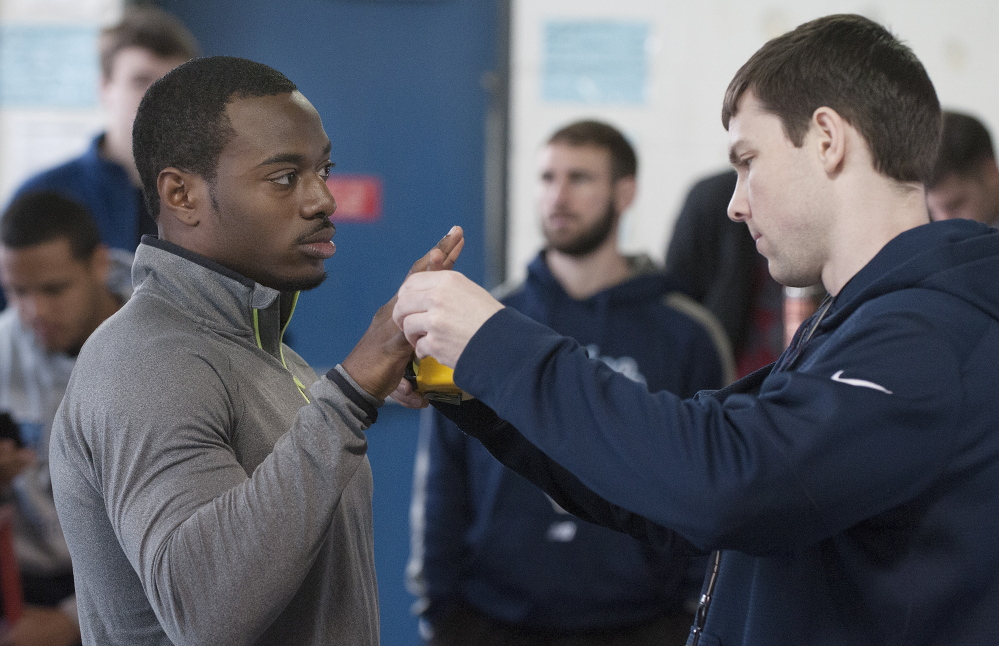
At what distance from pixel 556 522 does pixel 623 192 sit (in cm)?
95

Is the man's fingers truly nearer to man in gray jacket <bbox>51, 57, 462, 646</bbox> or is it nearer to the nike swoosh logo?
man in gray jacket <bbox>51, 57, 462, 646</bbox>

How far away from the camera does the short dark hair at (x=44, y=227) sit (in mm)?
2000

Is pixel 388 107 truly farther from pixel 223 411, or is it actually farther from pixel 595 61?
pixel 223 411

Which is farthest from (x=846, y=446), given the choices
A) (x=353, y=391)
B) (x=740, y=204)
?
(x=353, y=391)

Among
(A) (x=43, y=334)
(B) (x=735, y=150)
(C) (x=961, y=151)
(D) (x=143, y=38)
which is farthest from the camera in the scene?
(C) (x=961, y=151)

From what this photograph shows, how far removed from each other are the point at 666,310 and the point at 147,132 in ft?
5.46

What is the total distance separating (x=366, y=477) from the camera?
3.72 ft

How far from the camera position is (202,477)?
875 millimetres

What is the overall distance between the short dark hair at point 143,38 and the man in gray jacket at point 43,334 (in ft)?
1.61

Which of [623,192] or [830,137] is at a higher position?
[830,137]

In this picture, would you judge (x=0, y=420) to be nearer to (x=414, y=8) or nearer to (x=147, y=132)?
(x=147, y=132)

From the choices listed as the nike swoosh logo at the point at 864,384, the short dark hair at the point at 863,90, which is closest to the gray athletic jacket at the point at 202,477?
the nike swoosh logo at the point at 864,384

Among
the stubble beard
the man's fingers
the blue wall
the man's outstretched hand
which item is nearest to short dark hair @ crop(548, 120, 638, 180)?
the stubble beard

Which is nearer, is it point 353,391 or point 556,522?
point 353,391
